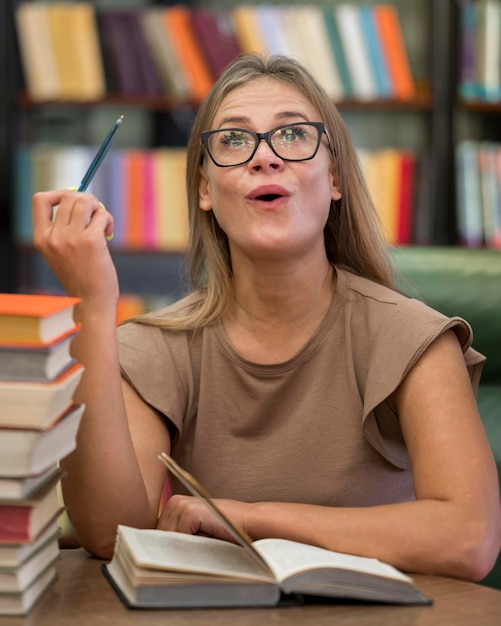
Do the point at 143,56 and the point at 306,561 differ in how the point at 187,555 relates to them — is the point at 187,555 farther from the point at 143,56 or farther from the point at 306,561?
the point at 143,56

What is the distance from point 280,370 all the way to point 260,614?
1.97ft

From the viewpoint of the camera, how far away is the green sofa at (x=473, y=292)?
5.74 feet

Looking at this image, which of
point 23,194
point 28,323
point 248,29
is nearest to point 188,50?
point 248,29

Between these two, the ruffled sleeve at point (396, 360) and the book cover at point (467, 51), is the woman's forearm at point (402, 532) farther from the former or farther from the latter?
the book cover at point (467, 51)

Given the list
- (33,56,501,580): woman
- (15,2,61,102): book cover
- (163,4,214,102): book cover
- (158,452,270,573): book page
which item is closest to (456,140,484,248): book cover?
(163,4,214,102): book cover

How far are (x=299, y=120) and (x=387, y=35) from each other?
1.93m

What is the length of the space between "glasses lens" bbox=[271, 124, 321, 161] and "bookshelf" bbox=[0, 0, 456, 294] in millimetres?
1857

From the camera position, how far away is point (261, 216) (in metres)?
1.55

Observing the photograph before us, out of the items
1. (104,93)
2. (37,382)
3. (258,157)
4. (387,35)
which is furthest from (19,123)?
(37,382)

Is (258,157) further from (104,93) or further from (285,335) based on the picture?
(104,93)

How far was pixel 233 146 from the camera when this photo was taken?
63.3 inches

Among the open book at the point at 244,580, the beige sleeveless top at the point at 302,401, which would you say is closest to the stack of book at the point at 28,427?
the open book at the point at 244,580

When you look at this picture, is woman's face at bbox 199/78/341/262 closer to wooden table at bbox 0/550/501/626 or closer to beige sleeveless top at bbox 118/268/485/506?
beige sleeveless top at bbox 118/268/485/506

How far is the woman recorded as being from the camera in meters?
1.24
